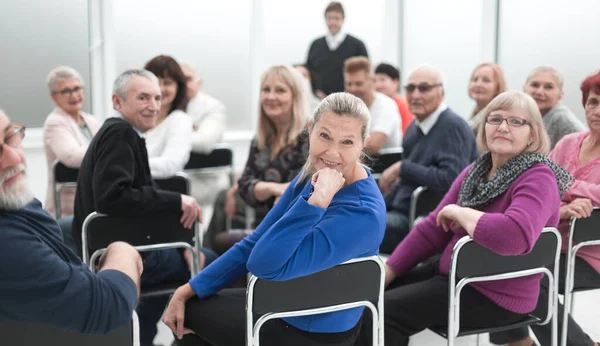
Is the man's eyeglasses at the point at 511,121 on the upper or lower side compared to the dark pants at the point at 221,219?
upper

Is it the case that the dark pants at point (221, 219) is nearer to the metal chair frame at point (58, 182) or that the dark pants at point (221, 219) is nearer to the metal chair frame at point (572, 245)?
the metal chair frame at point (58, 182)

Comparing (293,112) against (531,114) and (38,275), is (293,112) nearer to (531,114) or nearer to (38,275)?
(531,114)

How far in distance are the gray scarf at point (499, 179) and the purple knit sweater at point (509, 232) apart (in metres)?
0.02

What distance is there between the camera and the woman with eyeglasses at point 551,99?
3521 mm

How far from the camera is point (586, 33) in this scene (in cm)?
519

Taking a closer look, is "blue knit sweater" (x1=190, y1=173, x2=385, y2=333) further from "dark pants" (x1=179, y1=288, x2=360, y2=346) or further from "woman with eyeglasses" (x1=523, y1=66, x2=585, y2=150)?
"woman with eyeglasses" (x1=523, y1=66, x2=585, y2=150)

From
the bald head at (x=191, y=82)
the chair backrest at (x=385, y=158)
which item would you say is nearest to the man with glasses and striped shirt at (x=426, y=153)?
the chair backrest at (x=385, y=158)

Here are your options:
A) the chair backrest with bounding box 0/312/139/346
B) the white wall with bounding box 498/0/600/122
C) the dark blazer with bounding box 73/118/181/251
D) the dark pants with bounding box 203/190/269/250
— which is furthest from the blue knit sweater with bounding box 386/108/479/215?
the chair backrest with bounding box 0/312/139/346

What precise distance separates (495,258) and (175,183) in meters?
1.66

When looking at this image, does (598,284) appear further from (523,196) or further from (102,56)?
(102,56)

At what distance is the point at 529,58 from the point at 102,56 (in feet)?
12.3

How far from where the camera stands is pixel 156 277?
8.98 feet

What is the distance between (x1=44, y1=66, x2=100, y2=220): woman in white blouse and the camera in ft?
12.2

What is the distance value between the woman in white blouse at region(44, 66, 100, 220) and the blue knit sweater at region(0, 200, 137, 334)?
2.23 m
